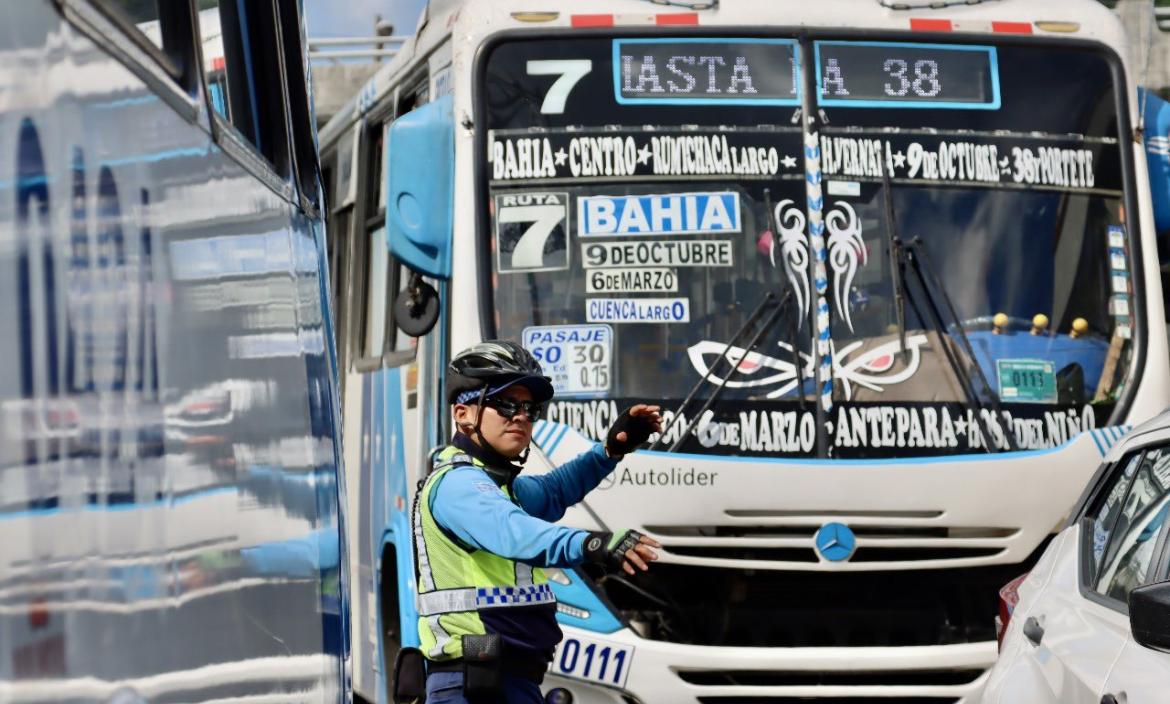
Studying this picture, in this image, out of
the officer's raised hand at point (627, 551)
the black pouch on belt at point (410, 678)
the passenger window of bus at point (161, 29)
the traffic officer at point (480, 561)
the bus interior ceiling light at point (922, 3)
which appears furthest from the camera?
the bus interior ceiling light at point (922, 3)

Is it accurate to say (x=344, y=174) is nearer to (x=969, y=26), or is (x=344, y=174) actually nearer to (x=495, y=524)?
(x=969, y=26)

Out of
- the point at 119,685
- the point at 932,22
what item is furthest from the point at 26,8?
the point at 932,22

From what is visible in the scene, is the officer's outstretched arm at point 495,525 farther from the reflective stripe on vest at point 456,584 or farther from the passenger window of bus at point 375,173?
the passenger window of bus at point 375,173

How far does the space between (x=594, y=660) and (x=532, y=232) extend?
1.71m

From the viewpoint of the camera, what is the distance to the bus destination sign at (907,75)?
8211 millimetres

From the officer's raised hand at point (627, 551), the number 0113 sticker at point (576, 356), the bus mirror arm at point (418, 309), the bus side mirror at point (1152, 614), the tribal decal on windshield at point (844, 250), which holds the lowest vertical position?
the bus side mirror at point (1152, 614)

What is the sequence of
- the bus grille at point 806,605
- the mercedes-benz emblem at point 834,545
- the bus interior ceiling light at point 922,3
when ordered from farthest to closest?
the bus interior ceiling light at point 922,3
the bus grille at point 806,605
the mercedes-benz emblem at point 834,545

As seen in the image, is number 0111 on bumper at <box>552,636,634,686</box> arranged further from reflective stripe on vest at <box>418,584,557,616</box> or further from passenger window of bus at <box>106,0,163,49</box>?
passenger window of bus at <box>106,0,163,49</box>

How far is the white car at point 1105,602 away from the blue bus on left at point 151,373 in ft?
5.46

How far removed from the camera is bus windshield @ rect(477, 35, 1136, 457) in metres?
7.71

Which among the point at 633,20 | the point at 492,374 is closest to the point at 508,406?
the point at 492,374

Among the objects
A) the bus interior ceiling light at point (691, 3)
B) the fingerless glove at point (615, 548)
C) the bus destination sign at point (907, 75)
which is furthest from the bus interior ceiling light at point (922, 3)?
the fingerless glove at point (615, 548)

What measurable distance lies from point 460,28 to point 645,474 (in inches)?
80.4

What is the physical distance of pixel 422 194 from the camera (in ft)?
26.0
